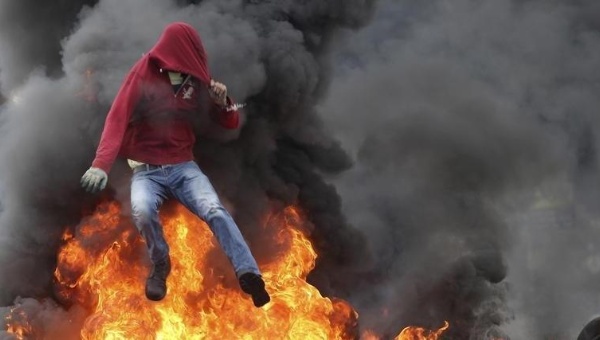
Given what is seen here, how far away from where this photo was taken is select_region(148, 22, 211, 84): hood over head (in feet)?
25.2

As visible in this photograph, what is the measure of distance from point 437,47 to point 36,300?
11.5 meters

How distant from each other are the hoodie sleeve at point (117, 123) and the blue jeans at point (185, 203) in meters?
0.57

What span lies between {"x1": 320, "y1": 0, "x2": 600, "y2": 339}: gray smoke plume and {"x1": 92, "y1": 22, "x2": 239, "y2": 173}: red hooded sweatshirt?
9315mm

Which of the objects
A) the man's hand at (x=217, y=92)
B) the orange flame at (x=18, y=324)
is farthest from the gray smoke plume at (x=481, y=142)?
the man's hand at (x=217, y=92)

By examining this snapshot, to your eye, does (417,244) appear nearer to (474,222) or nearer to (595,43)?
(474,222)

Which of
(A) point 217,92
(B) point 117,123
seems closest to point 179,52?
(A) point 217,92

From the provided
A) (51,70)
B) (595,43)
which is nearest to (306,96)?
(51,70)

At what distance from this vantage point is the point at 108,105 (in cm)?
1137

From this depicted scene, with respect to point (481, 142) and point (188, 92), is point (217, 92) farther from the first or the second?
point (481, 142)

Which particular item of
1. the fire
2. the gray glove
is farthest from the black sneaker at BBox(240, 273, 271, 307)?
the fire

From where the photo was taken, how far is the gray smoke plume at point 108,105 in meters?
11.8

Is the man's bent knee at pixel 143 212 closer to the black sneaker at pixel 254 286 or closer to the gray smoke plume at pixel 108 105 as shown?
the black sneaker at pixel 254 286

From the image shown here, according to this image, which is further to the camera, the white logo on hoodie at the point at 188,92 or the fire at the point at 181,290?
the fire at the point at 181,290

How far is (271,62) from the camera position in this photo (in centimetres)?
1297
